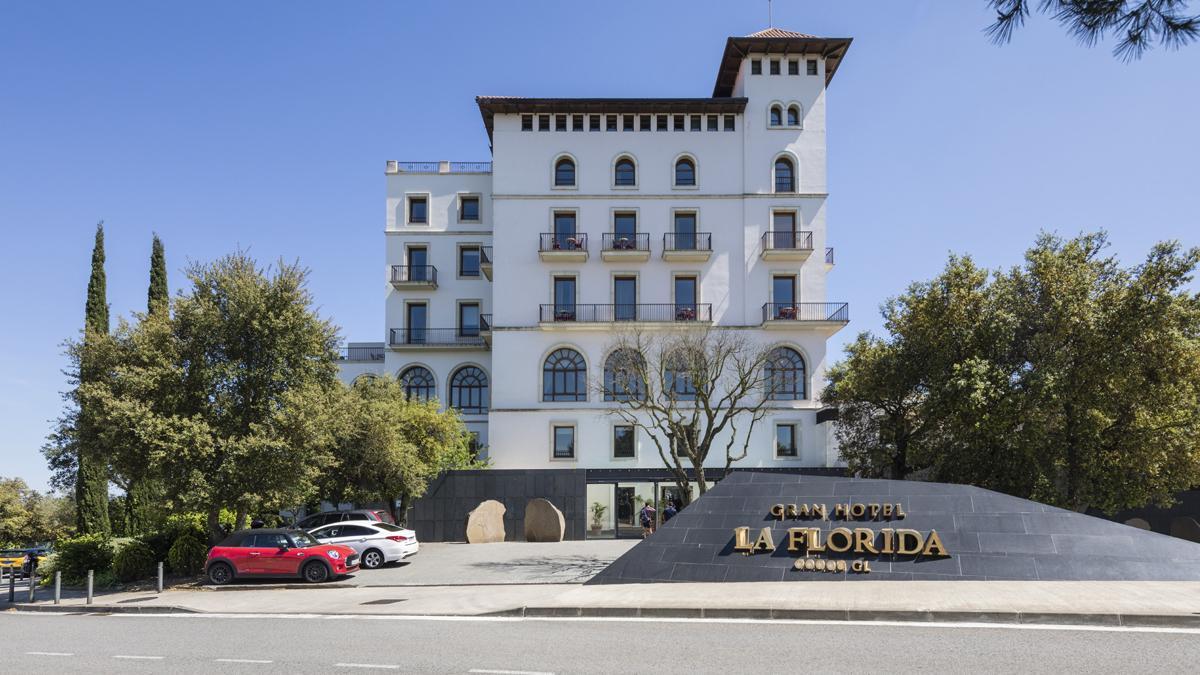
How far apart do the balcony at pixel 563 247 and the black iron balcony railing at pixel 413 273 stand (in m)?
7.27

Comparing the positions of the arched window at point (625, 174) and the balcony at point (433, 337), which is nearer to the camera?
A: the arched window at point (625, 174)

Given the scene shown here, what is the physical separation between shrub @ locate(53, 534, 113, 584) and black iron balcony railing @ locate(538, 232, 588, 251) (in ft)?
78.3

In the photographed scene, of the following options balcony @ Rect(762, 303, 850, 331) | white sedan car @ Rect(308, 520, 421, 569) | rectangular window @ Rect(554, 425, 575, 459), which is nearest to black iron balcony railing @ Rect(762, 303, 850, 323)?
balcony @ Rect(762, 303, 850, 331)

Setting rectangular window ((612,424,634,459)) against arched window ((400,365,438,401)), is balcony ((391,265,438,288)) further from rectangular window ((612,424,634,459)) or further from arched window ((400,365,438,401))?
rectangular window ((612,424,634,459))

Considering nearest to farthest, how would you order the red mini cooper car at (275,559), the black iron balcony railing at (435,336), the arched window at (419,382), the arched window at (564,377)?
the red mini cooper car at (275,559), the arched window at (564,377), the arched window at (419,382), the black iron balcony railing at (435,336)

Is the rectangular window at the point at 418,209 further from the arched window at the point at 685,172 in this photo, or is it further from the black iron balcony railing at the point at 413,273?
the arched window at the point at 685,172

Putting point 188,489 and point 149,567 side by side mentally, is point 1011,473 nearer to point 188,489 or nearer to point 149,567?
point 188,489

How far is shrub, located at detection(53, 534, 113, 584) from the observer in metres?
24.1

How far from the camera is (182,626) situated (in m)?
15.3

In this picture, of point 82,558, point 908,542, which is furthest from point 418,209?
point 908,542

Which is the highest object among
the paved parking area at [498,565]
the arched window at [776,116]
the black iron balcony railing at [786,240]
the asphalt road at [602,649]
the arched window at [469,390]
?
the arched window at [776,116]

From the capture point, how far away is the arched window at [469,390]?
1812 inches

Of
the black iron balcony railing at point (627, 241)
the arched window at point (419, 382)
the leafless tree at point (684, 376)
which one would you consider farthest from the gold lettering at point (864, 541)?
the arched window at point (419, 382)

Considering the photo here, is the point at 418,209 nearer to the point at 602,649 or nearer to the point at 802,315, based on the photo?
the point at 802,315
